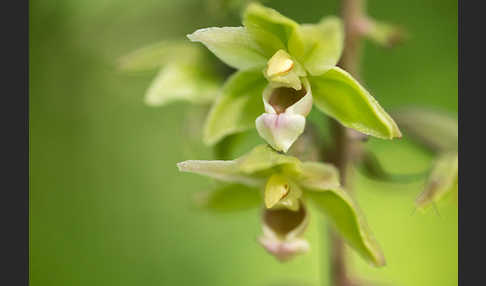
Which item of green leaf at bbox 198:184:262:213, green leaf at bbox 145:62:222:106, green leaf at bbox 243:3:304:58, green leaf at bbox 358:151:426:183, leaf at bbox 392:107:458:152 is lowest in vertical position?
green leaf at bbox 198:184:262:213

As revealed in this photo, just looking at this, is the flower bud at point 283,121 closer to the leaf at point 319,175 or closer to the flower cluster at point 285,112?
the flower cluster at point 285,112

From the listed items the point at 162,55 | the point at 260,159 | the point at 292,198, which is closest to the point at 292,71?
the point at 260,159

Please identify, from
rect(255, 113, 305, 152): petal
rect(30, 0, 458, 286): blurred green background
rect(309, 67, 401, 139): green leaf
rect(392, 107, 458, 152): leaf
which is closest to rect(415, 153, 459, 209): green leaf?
rect(392, 107, 458, 152): leaf

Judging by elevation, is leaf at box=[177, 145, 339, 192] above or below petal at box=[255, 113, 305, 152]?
below

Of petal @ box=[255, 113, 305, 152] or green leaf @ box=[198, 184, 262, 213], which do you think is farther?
green leaf @ box=[198, 184, 262, 213]

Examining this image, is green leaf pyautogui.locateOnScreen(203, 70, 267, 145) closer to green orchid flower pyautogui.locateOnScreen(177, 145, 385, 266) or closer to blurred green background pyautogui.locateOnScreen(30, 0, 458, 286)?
green orchid flower pyautogui.locateOnScreen(177, 145, 385, 266)

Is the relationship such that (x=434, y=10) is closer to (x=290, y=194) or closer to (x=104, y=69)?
(x=104, y=69)
